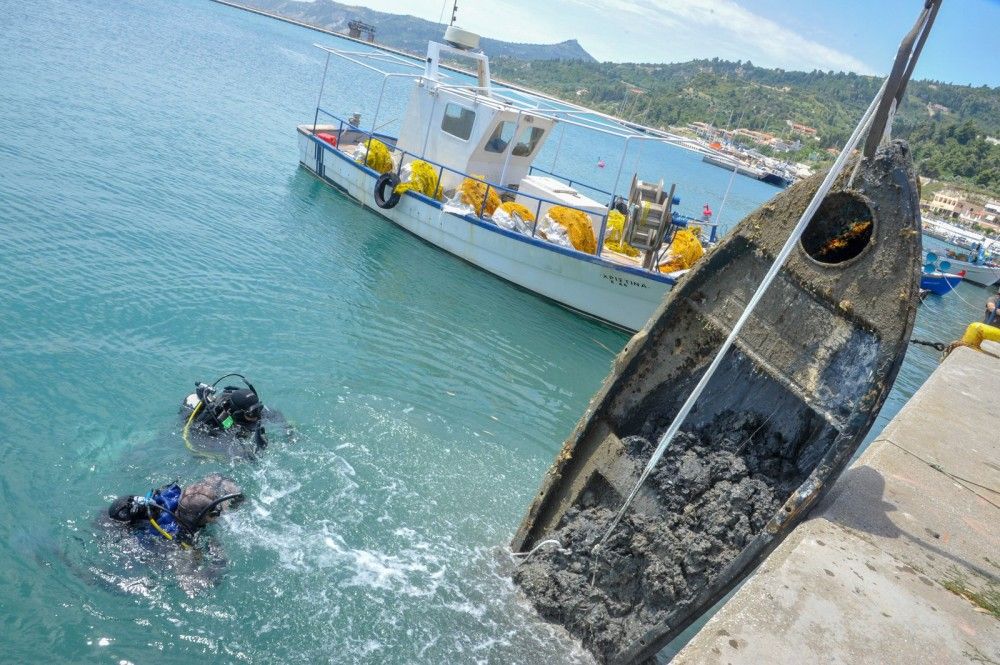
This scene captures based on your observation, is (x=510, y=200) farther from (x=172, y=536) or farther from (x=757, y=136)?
(x=757, y=136)

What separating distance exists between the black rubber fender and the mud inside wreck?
46.4ft

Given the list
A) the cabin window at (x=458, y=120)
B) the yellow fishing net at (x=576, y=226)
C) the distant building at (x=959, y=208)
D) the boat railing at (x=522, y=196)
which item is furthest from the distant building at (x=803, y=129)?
the yellow fishing net at (x=576, y=226)

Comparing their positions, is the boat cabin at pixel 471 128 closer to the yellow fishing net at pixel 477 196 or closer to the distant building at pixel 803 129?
the yellow fishing net at pixel 477 196

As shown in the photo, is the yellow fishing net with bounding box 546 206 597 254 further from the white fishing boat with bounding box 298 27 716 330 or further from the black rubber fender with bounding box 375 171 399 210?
the black rubber fender with bounding box 375 171 399 210

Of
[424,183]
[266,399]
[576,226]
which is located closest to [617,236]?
[576,226]

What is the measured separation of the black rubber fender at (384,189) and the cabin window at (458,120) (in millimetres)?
1881

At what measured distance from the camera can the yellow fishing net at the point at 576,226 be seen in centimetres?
1543

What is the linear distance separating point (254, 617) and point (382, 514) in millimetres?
1709

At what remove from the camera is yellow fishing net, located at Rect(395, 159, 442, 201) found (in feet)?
59.6

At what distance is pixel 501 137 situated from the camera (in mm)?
18203

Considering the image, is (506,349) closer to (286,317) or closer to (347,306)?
(347,306)

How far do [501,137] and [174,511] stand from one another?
14.0 metres

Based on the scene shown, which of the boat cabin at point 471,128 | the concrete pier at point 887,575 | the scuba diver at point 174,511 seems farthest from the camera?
the boat cabin at point 471,128

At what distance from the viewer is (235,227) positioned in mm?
15859
